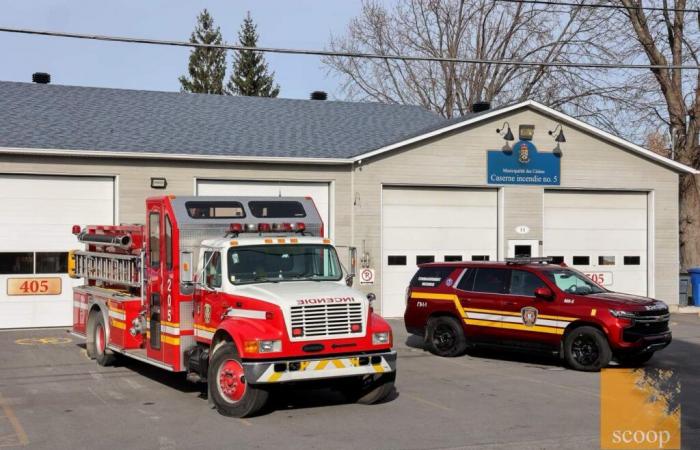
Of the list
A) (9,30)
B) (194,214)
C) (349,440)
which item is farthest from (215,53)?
(349,440)

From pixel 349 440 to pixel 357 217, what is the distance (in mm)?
14763

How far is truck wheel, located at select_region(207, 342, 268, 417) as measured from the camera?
11680mm

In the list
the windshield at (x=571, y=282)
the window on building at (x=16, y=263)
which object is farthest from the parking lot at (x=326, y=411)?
the window on building at (x=16, y=263)

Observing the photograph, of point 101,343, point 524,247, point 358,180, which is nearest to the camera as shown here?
point 101,343

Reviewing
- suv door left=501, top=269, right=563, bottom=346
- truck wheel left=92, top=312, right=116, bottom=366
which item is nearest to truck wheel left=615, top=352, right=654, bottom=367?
suv door left=501, top=269, right=563, bottom=346

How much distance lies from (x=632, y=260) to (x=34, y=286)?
1683 centimetres

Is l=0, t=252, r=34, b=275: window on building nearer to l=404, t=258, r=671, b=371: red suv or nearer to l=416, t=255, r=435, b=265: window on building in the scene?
l=404, t=258, r=671, b=371: red suv

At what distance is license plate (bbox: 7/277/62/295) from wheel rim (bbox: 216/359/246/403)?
11.7 metres

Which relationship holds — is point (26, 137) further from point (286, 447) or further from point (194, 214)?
point (286, 447)

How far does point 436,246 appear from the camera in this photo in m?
26.0

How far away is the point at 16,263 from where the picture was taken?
73.2ft

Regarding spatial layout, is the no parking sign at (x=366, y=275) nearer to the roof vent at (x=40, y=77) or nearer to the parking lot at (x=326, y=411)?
the parking lot at (x=326, y=411)

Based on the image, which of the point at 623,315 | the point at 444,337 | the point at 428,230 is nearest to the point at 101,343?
the point at 444,337

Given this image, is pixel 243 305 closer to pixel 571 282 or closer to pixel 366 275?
pixel 571 282
